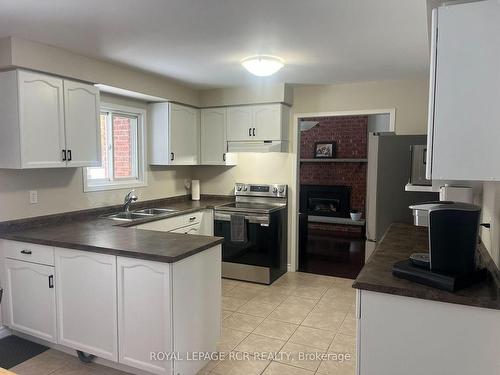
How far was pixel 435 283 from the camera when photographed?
4.87 ft

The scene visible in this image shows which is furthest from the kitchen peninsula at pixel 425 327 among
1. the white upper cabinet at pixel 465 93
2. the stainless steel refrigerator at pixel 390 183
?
the stainless steel refrigerator at pixel 390 183

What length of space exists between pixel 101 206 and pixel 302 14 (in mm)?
2652

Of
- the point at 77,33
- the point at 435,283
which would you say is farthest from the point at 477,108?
the point at 77,33

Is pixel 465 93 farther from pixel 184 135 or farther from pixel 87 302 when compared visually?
pixel 184 135

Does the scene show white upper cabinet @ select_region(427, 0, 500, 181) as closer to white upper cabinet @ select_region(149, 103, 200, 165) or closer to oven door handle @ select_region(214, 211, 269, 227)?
oven door handle @ select_region(214, 211, 269, 227)

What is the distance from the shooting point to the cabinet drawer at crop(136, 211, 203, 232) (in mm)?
3473

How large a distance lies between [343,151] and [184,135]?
3.65 m

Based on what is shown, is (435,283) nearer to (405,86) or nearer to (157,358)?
(157,358)

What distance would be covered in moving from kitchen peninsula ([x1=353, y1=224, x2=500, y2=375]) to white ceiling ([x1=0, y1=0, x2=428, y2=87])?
1.51 meters

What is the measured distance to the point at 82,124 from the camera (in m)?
3.04

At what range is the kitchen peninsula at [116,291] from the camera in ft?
7.17

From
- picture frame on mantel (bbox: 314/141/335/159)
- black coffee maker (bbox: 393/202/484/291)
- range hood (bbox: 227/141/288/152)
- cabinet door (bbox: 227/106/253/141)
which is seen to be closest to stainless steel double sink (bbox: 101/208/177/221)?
range hood (bbox: 227/141/288/152)

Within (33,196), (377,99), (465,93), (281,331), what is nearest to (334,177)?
(377,99)

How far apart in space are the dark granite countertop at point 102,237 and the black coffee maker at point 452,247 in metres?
1.33
